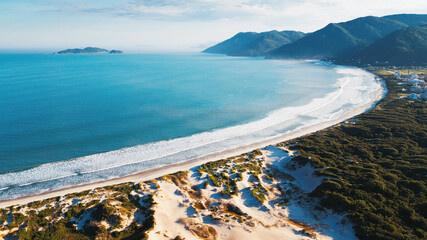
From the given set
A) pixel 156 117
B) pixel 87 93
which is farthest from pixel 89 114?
pixel 87 93

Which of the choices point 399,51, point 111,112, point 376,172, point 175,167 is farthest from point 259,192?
point 399,51

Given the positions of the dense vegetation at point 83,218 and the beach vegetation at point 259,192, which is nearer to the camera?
the dense vegetation at point 83,218

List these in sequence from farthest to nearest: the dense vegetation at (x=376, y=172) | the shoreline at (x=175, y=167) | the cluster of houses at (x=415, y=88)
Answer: the cluster of houses at (x=415, y=88) → the shoreline at (x=175, y=167) → the dense vegetation at (x=376, y=172)

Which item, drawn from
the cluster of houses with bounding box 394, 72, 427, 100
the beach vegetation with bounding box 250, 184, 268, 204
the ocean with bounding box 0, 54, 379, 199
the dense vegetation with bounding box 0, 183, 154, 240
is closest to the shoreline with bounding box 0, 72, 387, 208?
the ocean with bounding box 0, 54, 379, 199

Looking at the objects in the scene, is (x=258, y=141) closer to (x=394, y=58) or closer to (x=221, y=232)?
(x=221, y=232)

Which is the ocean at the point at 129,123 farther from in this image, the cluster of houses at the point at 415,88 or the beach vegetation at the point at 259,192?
the beach vegetation at the point at 259,192

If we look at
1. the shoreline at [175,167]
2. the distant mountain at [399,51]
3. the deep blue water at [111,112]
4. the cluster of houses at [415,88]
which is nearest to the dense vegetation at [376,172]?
the shoreline at [175,167]
